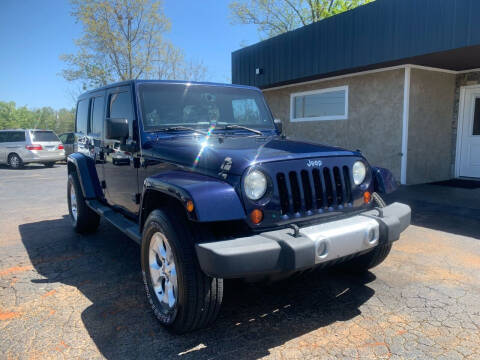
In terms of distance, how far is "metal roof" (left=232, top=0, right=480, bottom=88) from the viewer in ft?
21.6

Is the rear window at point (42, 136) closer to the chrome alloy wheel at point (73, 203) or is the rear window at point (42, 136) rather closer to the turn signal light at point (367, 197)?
the chrome alloy wheel at point (73, 203)

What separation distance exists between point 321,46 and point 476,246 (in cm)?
647

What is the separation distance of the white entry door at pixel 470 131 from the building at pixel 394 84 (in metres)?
0.02

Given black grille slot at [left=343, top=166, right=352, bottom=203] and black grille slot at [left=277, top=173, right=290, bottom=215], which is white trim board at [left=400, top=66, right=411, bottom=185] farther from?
black grille slot at [left=277, top=173, right=290, bottom=215]

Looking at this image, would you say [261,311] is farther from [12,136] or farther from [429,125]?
[12,136]

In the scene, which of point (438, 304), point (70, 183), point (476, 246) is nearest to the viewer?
point (438, 304)

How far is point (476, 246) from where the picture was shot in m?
4.31

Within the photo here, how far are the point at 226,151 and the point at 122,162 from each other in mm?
1510

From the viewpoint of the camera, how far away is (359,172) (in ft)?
9.66

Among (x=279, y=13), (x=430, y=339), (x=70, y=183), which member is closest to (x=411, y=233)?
(x=430, y=339)

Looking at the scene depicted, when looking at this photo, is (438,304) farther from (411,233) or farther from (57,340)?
(57,340)

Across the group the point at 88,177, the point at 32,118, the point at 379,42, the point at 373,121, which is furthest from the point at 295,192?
the point at 32,118

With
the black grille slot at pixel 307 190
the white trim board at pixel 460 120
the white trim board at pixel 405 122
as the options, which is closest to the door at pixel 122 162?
the black grille slot at pixel 307 190

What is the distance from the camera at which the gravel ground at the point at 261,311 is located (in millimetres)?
2373
